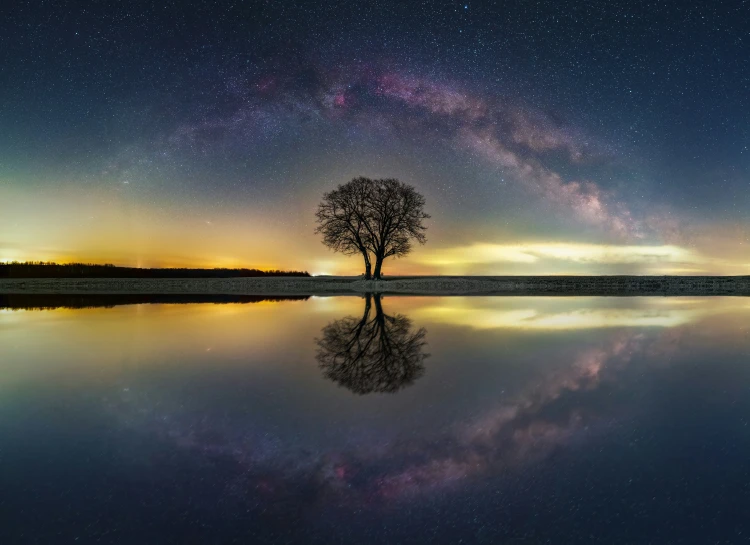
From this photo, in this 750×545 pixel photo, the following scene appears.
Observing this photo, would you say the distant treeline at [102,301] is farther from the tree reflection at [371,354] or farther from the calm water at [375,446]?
the calm water at [375,446]

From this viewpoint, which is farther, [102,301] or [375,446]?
[102,301]

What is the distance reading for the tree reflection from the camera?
31.1ft

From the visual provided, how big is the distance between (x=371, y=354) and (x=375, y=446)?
20.1ft

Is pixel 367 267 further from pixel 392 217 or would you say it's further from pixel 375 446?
pixel 375 446

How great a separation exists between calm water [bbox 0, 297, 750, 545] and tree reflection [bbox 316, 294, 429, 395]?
0.30 feet

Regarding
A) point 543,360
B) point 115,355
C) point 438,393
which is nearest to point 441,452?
point 438,393

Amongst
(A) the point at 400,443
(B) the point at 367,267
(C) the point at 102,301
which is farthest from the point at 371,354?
(B) the point at 367,267

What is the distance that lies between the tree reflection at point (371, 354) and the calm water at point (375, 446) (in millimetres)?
92

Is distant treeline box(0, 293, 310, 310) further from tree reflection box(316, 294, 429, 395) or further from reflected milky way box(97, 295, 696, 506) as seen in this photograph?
reflected milky way box(97, 295, 696, 506)

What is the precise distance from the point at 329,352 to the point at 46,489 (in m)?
8.00

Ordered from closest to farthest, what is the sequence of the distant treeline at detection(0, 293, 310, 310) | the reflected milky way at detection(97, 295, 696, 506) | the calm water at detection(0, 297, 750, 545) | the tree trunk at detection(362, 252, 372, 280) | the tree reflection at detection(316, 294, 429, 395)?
1. the calm water at detection(0, 297, 750, 545)
2. the reflected milky way at detection(97, 295, 696, 506)
3. the tree reflection at detection(316, 294, 429, 395)
4. the distant treeline at detection(0, 293, 310, 310)
5. the tree trunk at detection(362, 252, 372, 280)

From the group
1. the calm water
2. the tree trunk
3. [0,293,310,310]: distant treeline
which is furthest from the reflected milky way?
the tree trunk

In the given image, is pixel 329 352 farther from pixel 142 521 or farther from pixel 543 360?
pixel 142 521

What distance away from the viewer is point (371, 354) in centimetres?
1221
